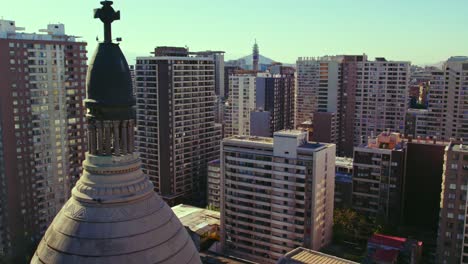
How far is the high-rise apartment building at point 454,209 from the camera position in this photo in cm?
5178

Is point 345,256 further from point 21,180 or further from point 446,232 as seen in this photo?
point 21,180

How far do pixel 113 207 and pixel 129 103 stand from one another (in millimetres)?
2746

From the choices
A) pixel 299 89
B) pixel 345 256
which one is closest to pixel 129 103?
pixel 345 256

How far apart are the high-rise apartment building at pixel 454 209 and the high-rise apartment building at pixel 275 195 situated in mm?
13768

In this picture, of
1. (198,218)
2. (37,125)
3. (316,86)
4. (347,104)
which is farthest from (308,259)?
(316,86)

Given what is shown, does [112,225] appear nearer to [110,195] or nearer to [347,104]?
[110,195]

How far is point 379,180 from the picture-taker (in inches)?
2724

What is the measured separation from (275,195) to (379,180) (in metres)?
19.1

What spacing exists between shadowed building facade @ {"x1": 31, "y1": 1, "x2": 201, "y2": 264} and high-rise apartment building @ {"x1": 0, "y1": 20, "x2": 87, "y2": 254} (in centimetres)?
5295

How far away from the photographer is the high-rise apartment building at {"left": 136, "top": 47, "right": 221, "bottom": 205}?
8262cm

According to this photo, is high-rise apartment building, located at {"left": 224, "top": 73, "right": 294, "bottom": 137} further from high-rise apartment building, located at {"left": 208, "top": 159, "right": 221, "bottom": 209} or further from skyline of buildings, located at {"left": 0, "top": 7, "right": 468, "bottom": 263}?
high-rise apartment building, located at {"left": 208, "top": 159, "right": 221, "bottom": 209}

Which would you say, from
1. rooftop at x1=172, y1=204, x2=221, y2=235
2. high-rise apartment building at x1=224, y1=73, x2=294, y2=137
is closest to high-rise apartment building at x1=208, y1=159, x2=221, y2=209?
rooftop at x1=172, y1=204, x2=221, y2=235

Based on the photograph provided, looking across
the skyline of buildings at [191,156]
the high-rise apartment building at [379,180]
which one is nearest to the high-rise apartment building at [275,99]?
the skyline of buildings at [191,156]

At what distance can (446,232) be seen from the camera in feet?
174
